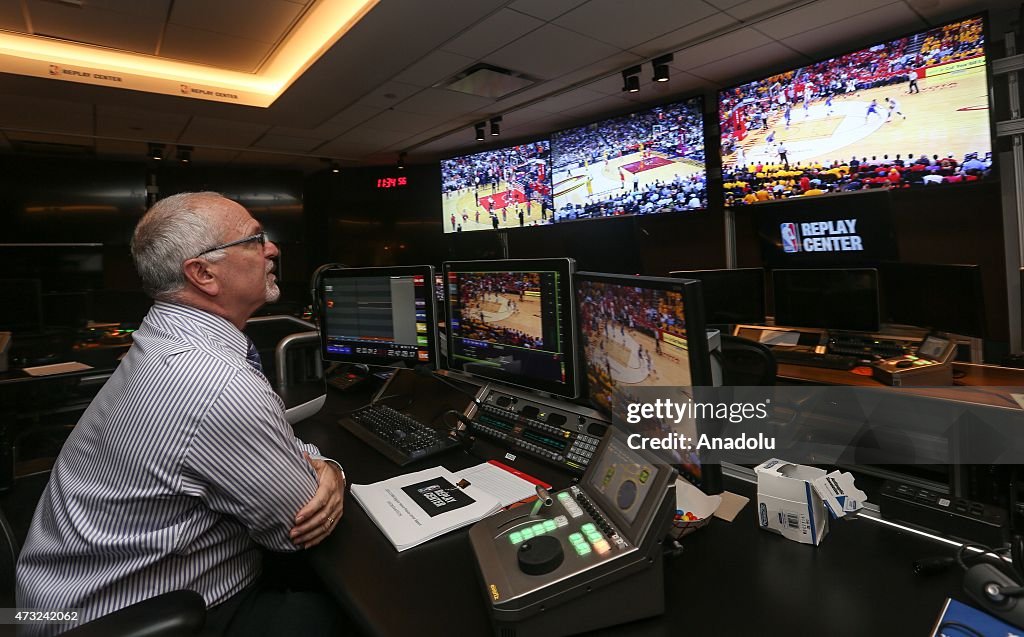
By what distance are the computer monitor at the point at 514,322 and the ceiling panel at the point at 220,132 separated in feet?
13.4

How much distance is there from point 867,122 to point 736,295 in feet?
3.91

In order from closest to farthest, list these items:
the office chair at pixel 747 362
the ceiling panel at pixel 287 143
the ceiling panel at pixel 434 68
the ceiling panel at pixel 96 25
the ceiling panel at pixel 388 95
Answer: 1. the office chair at pixel 747 362
2. the ceiling panel at pixel 96 25
3. the ceiling panel at pixel 434 68
4. the ceiling panel at pixel 388 95
5. the ceiling panel at pixel 287 143

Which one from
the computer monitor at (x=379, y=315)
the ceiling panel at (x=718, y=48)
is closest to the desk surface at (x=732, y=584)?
the computer monitor at (x=379, y=315)

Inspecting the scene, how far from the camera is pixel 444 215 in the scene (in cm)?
609

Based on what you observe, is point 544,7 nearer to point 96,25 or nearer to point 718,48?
point 718,48

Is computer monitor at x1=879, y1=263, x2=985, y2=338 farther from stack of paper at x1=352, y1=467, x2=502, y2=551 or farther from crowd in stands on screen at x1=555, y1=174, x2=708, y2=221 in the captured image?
stack of paper at x1=352, y1=467, x2=502, y2=551

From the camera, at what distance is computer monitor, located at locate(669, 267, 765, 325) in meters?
3.56

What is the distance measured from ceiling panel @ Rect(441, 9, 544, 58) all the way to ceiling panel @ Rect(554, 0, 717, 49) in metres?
0.19

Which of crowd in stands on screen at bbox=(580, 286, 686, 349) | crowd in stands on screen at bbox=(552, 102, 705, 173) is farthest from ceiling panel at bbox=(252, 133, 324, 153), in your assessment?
crowd in stands on screen at bbox=(580, 286, 686, 349)

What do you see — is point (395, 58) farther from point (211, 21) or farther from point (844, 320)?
point (844, 320)

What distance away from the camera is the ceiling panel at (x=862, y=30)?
9.67ft

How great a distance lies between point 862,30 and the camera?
3.16m

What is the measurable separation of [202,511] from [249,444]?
18 cm

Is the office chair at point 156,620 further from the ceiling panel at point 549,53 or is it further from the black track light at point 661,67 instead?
the black track light at point 661,67
